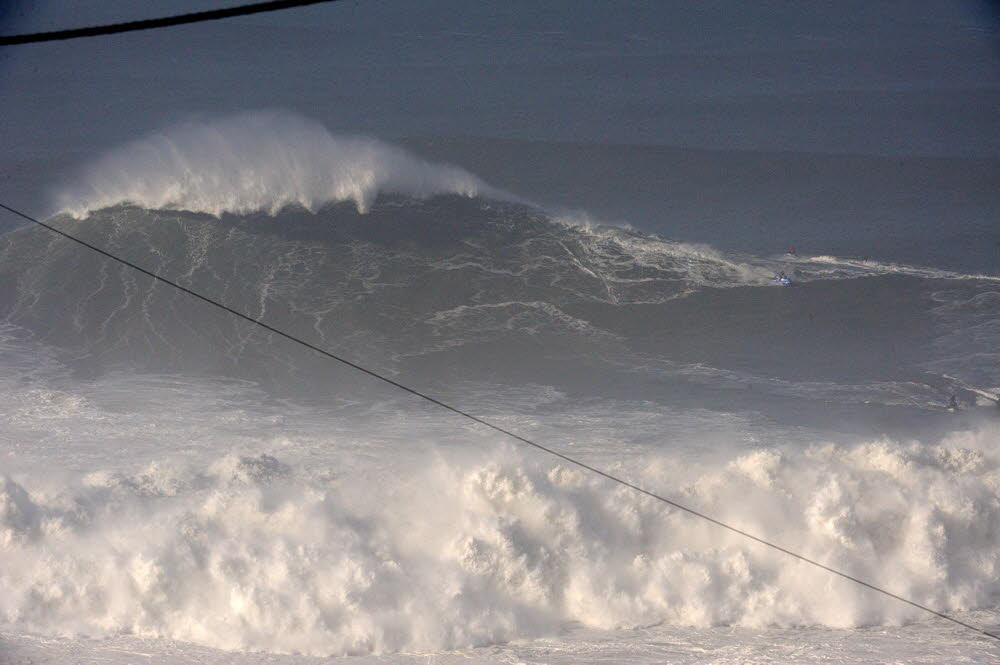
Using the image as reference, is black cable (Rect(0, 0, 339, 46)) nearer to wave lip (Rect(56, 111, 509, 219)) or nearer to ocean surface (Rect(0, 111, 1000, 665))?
ocean surface (Rect(0, 111, 1000, 665))

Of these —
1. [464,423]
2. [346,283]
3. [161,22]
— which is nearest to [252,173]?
[346,283]

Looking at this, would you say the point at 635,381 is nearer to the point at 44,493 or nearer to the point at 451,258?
the point at 451,258

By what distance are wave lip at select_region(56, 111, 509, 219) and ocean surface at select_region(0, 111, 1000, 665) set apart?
7cm

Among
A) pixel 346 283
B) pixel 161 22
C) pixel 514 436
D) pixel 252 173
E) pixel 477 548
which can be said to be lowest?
pixel 477 548

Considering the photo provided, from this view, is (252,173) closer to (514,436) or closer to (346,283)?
(346,283)

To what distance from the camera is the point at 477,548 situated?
8.99 m

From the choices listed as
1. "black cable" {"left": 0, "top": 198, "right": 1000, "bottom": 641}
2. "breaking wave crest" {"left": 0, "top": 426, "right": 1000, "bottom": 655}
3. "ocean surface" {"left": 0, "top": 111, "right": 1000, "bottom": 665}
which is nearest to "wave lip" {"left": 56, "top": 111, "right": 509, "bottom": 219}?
"ocean surface" {"left": 0, "top": 111, "right": 1000, "bottom": 665}

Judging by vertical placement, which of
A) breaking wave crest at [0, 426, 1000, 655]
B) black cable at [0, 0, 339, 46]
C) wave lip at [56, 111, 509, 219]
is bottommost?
breaking wave crest at [0, 426, 1000, 655]

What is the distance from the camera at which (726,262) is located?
16.2 meters

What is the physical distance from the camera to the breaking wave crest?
27.3 feet

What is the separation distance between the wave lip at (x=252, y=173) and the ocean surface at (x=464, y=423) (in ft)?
0.23

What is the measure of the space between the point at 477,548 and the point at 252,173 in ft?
33.1

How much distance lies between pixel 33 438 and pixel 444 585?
4.69 meters

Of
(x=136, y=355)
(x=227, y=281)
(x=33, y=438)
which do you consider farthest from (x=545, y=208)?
(x=33, y=438)
